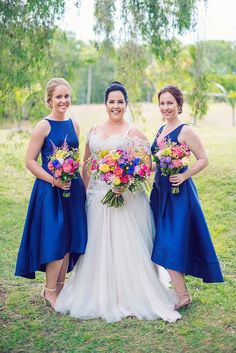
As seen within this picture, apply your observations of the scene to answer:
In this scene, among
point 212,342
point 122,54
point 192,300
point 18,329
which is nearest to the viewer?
point 212,342

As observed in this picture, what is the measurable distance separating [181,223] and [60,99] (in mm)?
1543

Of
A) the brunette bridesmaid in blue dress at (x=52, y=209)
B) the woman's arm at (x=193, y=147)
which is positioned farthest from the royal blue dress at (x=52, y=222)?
the woman's arm at (x=193, y=147)

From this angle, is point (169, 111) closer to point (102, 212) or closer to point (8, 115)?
point (102, 212)

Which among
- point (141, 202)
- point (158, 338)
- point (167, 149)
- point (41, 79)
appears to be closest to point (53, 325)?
point (158, 338)

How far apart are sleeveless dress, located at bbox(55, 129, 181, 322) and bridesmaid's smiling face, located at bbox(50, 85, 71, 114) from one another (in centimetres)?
39

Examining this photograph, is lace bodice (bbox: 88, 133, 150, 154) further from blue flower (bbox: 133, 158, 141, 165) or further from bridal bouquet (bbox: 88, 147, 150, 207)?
blue flower (bbox: 133, 158, 141, 165)

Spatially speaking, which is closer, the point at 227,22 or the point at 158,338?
the point at 158,338

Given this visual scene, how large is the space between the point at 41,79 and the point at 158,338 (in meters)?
5.90

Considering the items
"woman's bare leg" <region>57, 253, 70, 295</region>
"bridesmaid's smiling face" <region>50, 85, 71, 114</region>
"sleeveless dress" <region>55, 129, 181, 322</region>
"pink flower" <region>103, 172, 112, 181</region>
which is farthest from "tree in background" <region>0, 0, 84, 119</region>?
"woman's bare leg" <region>57, 253, 70, 295</region>

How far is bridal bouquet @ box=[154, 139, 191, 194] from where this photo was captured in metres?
4.69

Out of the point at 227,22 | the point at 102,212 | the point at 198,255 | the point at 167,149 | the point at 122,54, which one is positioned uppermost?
the point at 227,22

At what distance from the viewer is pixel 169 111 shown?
4.99 metres

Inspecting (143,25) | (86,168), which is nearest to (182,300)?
(86,168)

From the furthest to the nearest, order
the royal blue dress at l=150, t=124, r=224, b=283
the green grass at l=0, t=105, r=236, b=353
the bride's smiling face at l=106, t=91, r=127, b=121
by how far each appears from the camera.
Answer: the bride's smiling face at l=106, t=91, r=127, b=121 < the royal blue dress at l=150, t=124, r=224, b=283 < the green grass at l=0, t=105, r=236, b=353
